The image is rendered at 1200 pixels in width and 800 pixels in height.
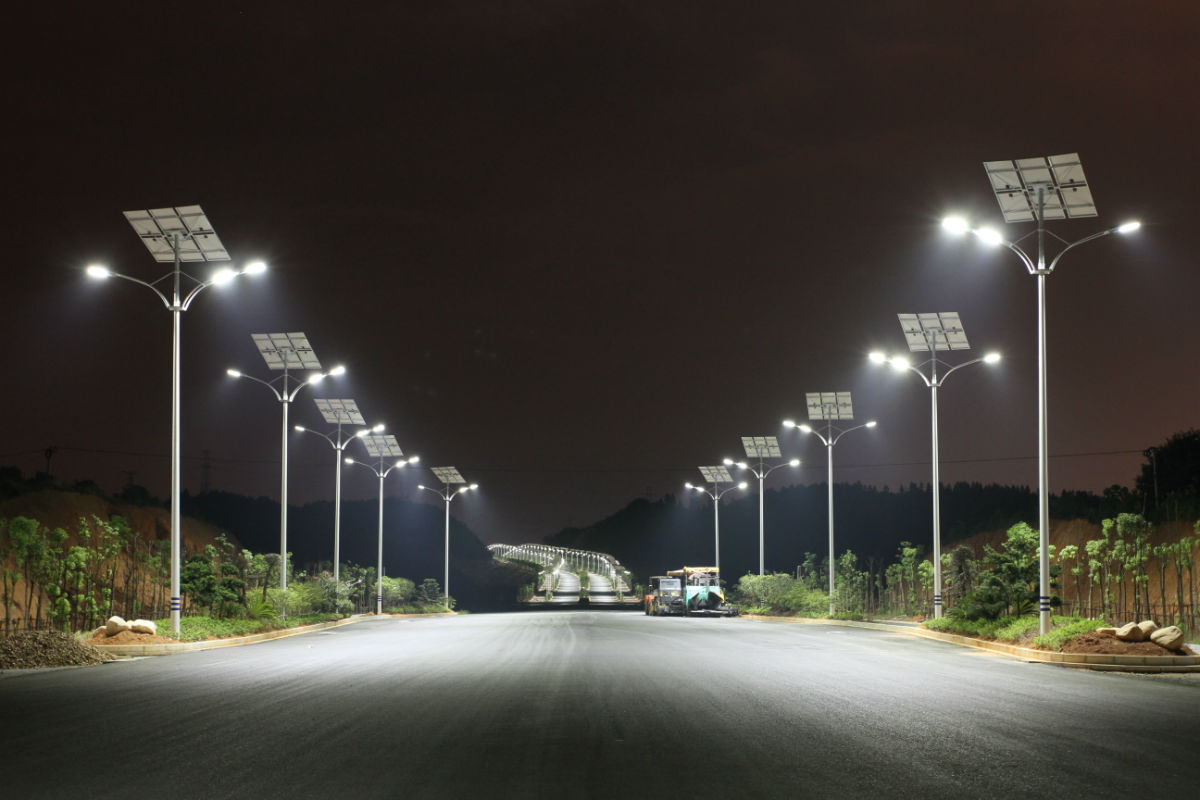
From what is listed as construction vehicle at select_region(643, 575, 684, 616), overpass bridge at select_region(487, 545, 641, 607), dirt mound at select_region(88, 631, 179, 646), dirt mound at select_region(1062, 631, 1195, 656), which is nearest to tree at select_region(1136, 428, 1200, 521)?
construction vehicle at select_region(643, 575, 684, 616)

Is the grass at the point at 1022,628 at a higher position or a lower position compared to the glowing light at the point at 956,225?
lower

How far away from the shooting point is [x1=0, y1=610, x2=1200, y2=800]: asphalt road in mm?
9305

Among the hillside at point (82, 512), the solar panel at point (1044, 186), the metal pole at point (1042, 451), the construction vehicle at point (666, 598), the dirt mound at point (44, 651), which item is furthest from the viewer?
the hillside at point (82, 512)

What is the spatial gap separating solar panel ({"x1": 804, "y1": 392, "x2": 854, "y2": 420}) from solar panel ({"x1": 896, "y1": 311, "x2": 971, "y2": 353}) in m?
13.7

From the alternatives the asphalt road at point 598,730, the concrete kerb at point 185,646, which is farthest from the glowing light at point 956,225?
the concrete kerb at point 185,646

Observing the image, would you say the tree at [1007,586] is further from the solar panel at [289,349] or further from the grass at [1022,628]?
the solar panel at [289,349]

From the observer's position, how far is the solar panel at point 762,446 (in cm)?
6488

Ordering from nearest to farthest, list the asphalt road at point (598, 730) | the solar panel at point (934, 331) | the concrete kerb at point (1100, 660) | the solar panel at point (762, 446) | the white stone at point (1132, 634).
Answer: the asphalt road at point (598, 730)
the concrete kerb at point (1100, 660)
the white stone at point (1132, 634)
the solar panel at point (934, 331)
the solar panel at point (762, 446)

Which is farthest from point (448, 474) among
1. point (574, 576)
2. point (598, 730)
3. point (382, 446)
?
point (574, 576)

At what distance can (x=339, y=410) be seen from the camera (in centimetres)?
5441

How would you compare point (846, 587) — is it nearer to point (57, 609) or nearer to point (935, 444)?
point (935, 444)

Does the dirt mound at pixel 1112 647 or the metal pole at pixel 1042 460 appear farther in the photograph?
the metal pole at pixel 1042 460

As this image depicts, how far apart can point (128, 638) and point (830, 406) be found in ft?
114

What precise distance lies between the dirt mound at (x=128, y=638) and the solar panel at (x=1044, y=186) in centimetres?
2151
